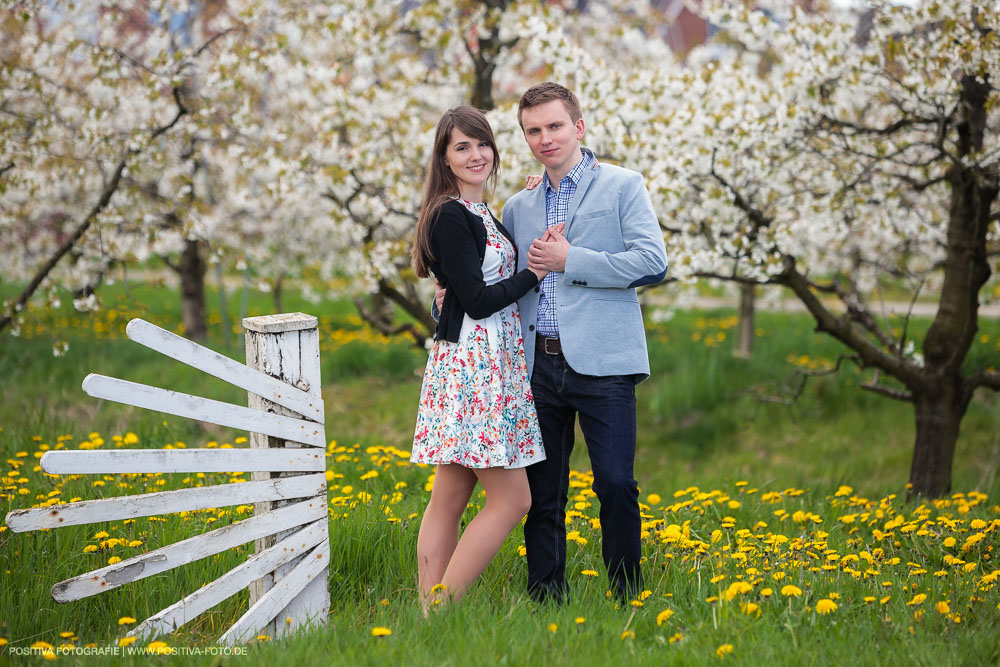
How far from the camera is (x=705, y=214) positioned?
571 cm

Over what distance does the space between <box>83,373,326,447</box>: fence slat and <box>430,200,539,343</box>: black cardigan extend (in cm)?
59

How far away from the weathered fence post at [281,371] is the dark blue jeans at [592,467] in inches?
33.1

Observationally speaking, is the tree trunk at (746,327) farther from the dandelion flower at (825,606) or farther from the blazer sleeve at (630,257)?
the dandelion flower at (825,606)

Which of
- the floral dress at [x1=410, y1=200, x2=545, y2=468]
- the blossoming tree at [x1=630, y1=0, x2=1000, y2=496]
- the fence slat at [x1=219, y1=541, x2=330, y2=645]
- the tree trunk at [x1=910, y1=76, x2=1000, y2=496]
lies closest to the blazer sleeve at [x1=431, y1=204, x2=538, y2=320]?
the floral dress at [x1=410, y1=200, x2=545, y2=468]

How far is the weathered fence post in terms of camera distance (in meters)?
2.88

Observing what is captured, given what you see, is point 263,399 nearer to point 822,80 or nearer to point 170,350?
point 170,350

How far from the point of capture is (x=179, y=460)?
2703 millimetres

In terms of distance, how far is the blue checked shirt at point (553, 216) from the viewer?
325 centimetres

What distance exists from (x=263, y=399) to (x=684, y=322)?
10.2m

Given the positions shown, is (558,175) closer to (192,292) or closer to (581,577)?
(581,577)

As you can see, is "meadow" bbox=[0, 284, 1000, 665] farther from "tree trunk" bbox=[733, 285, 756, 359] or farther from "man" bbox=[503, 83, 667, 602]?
"tree trunk" bbox=[733, 285, 756, 359]

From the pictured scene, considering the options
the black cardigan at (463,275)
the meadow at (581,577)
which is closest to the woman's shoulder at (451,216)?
the black cardigan at (463,275)

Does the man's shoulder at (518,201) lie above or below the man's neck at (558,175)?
below

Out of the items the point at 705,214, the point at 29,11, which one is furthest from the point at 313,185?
the point at 705,214
